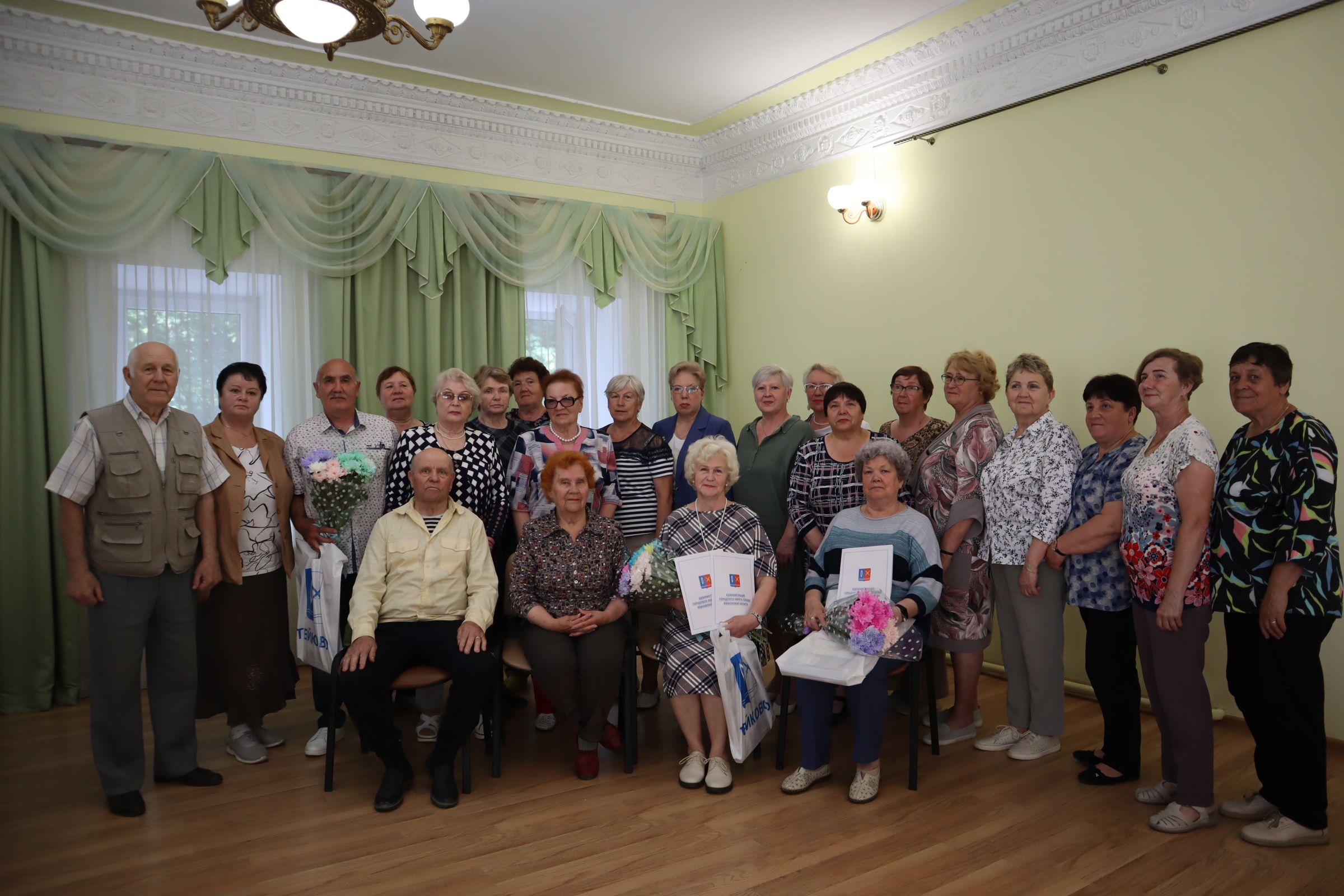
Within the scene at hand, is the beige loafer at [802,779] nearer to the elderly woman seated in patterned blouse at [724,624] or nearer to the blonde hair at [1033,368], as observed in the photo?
the elderly woman seated in patterned blouse at [724,624]

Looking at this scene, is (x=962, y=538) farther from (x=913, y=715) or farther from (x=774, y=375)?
(x=774, y=375)

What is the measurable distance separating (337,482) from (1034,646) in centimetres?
286

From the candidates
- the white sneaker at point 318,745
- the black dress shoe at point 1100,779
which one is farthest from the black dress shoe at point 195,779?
the black dress shoe at point 1100,779

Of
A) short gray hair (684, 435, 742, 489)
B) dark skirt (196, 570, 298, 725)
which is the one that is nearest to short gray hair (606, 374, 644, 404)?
short gray hair (684, 435, 742, 489)

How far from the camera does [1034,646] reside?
140 inches

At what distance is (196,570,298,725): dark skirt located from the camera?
3.65 meters

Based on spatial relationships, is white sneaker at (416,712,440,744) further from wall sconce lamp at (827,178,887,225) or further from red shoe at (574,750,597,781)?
wall sconce lamp at (827,178,887,225)

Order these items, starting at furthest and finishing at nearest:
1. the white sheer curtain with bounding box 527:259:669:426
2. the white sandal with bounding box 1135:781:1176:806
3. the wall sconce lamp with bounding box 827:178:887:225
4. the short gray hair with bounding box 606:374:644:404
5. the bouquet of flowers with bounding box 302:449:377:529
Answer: the white sheer curtain with bounding box 527:259:669:426, the wall sconce lamp with bounding box 827:178:887:225, the short gray hair with bounding box 606:374:644:404, the bouquet of flowers with bounding box 302:449:377:529, the white sandal with bounding box 1135:781:1176:806

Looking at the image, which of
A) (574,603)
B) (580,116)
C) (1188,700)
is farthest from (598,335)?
(1188,700)

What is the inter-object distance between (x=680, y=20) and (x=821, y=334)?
218 centimetres

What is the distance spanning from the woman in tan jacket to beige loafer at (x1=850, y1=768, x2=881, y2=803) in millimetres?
2382

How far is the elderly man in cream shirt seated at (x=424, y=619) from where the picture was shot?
3250 mm

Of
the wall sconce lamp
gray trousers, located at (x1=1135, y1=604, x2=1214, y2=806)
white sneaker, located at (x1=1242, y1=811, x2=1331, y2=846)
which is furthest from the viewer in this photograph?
the wall sconce lamp

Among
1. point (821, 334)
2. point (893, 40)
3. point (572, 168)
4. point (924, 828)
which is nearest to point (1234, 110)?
point (893, 40)
